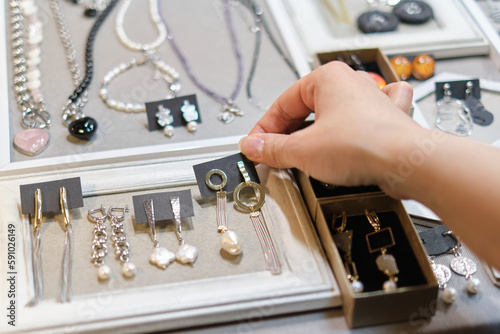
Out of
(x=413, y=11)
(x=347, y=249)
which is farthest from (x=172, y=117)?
(x=413, y=11)

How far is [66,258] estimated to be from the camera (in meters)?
1.01

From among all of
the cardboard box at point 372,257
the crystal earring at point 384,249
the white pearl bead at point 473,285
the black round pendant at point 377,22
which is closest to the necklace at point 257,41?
the black round pendant at point 377,22

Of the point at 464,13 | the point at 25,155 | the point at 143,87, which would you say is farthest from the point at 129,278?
the point at 464,13

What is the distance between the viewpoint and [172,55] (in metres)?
1.61

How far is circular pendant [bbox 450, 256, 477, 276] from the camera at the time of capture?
1.06m

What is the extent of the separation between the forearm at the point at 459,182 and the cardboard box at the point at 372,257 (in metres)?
0.12

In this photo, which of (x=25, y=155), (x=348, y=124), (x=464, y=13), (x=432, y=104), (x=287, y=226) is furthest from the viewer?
(x=464, y=13)

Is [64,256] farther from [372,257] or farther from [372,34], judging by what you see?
[372,34]

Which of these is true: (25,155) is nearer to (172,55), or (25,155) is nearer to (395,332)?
(172,55)

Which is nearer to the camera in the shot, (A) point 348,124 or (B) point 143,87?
(A) point 348,124

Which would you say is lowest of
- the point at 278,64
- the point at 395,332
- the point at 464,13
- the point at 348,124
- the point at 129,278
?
the point at 395,332

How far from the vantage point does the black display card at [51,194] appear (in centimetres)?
108

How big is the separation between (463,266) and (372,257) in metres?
0.23

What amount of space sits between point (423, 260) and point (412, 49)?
92 cm
